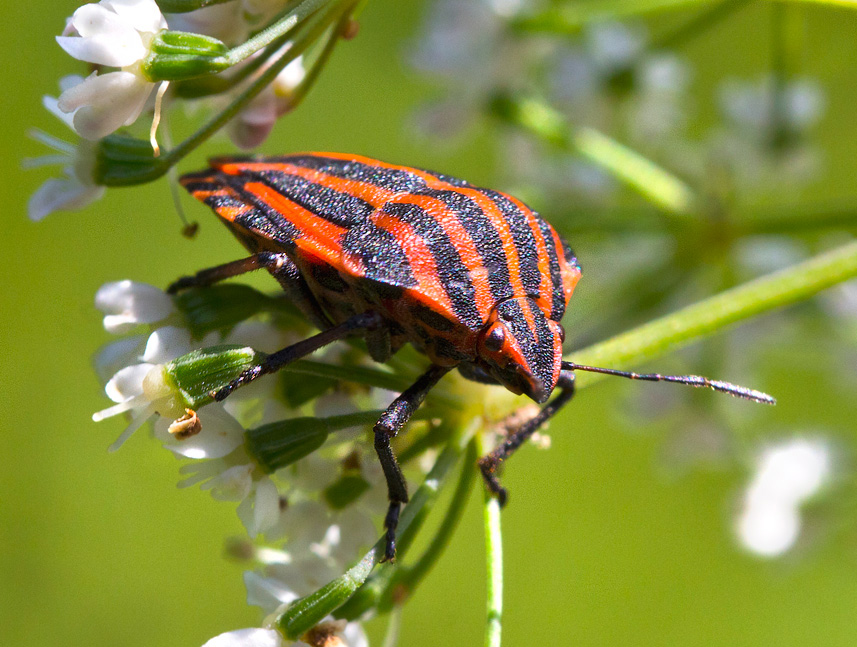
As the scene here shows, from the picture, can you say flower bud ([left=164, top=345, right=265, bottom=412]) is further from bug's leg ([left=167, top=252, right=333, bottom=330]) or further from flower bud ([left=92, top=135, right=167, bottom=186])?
flower bud ([left=92, top=135, right=167, bottom=186])

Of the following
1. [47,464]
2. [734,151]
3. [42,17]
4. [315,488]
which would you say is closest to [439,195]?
[315,488]

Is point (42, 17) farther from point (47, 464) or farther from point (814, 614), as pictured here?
point (814, 614)

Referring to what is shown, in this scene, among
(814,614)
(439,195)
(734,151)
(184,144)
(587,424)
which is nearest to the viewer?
(184,144)

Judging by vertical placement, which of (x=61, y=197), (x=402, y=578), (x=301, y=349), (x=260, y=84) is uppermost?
(x=260, y=84)

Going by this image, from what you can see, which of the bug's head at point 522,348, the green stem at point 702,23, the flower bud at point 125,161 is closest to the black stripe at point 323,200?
the flower bud at point 125,161

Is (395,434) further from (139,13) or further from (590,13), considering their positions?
(590,13)

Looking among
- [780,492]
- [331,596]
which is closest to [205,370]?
[331,596]

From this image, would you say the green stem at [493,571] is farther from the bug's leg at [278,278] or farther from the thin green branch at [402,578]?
the bug's leg at [278,278]
